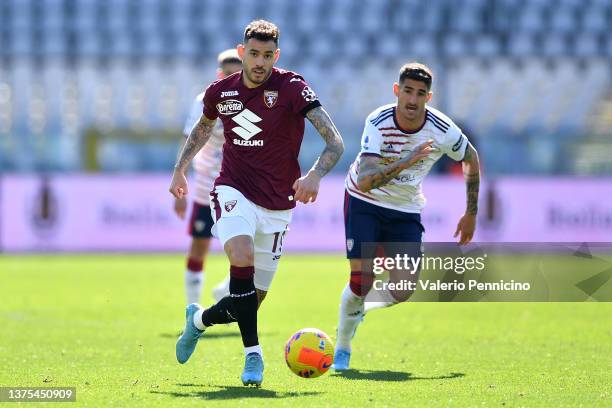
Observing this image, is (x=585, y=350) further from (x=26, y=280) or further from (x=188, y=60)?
(x=188, y=60)

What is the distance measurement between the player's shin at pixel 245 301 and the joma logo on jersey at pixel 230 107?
3.42ft

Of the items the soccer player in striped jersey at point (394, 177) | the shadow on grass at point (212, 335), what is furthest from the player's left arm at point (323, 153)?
the shadow on grass at point (212, 335)

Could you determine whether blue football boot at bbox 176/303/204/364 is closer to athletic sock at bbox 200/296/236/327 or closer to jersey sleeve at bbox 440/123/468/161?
athletic sock at bbox 200/296/236/327

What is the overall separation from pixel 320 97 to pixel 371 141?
1718 centimetres

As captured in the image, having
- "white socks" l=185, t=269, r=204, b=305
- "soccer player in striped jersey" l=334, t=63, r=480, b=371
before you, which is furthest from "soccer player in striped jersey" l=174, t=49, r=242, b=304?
"soccer player in striped jersey" l=334, t=63, r=480, b=371

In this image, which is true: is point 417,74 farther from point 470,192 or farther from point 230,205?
point 230,205

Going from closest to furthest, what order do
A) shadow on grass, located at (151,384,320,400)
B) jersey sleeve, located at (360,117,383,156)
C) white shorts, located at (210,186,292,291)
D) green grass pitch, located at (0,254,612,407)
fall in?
shadow on grass, located at (151,384,320,400) < green grass pitch, located at (0,254,612,407) < white shorts, located at (210,186,292,291) < jersey sleeve, located at (360,117,383,156)

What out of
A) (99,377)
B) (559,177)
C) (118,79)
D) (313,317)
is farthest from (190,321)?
(118,79)

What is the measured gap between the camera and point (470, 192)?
851cm

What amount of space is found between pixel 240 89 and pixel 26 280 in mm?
9925

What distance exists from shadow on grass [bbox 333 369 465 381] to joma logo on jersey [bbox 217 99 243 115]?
193 centimetres

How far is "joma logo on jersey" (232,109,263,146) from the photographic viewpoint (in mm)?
7344

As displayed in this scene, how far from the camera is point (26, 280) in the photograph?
54.0ft

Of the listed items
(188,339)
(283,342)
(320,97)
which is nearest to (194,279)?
(283,342)
